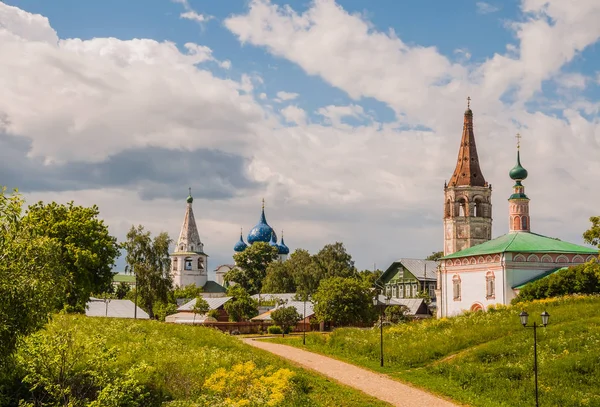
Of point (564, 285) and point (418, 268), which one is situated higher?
point (418, 268)

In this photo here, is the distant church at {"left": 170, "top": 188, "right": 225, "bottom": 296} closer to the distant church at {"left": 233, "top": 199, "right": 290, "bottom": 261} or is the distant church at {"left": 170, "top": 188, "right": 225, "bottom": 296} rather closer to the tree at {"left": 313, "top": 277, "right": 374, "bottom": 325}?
the distant church at {"left": 233, "top": 199, "right": 290, "bottom": 261}

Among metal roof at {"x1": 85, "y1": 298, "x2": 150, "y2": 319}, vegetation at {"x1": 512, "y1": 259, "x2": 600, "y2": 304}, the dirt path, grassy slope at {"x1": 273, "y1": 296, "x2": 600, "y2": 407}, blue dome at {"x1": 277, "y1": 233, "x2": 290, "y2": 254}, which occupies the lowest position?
the dirt path

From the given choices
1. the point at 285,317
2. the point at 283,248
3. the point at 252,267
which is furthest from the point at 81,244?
the point at 283,248

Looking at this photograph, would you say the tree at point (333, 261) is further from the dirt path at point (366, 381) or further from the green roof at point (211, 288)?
the dirt path at point (366, 381)

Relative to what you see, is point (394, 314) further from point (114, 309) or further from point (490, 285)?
point (114, 309)

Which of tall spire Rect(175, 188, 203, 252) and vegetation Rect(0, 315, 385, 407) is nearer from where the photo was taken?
vegetation Rect(0, 315, 385, 407)

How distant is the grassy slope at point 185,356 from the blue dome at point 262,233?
77474 mm

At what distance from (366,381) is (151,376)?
8.40 meters

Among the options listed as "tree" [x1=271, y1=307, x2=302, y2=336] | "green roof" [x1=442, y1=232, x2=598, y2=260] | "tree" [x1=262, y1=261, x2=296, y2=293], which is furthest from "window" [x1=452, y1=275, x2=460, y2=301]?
"tree" [x1=262, y1=261, x2=296, y2=293]

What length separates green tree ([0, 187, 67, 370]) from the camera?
17.7m

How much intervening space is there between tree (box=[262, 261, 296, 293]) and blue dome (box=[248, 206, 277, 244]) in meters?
24.6

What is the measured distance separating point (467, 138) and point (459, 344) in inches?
2175

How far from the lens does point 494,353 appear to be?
28.1 meters

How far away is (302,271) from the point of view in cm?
8588
